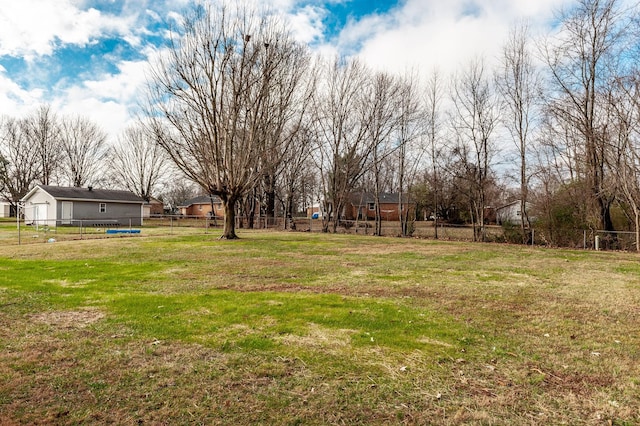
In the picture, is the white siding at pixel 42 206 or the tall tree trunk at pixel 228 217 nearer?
the tall tree trunk at pixel 228 217

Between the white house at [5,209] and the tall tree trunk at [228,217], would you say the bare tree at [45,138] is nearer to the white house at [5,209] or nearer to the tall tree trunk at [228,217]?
the white house at [5,209]

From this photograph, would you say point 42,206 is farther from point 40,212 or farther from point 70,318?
point 70,318

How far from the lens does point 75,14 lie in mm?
11062

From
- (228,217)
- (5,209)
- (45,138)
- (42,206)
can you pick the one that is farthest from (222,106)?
(5,209)

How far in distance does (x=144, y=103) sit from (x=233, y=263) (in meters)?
11.6

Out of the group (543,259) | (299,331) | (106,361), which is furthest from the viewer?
(543,259)

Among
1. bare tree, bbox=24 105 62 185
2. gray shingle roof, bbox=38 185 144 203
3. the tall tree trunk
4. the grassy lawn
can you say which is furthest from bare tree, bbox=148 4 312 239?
bare tree, bbox=24 105 62 185

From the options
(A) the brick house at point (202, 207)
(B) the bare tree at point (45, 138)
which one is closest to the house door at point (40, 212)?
(B) the bare tree at point (45, 138)

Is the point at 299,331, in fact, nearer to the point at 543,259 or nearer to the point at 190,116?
the point at 543,259

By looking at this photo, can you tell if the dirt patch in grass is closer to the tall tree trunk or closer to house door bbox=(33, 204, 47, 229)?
the tall tree trunk

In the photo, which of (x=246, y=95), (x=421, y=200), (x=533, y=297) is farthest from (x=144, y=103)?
(x=421, y=200)

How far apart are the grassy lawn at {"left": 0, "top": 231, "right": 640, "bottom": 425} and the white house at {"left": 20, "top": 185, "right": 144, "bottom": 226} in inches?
1028

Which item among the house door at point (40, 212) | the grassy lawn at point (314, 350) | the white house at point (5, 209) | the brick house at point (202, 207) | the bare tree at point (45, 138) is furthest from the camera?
the brick house at point (202, 207)

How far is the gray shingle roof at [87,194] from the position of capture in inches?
1206
